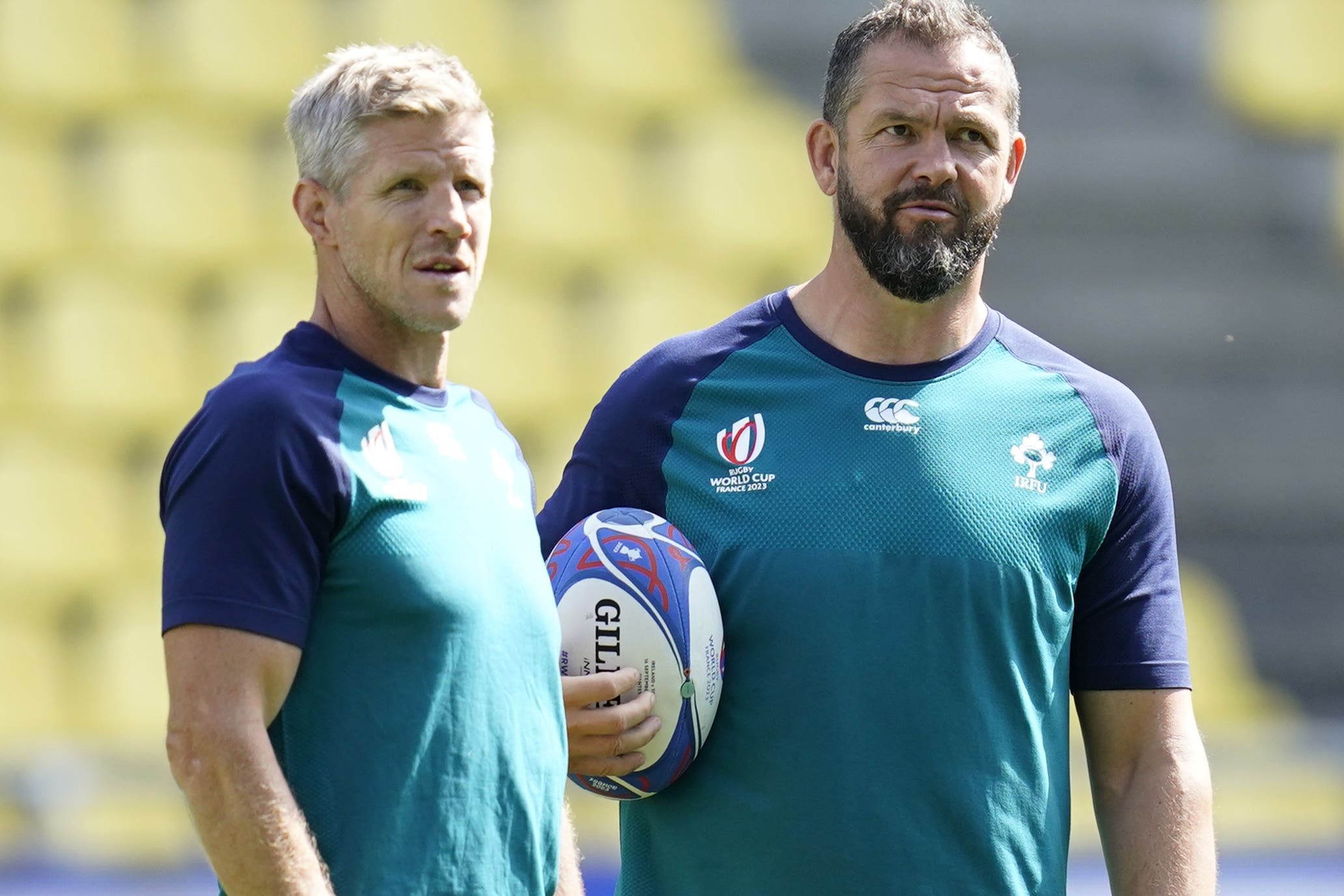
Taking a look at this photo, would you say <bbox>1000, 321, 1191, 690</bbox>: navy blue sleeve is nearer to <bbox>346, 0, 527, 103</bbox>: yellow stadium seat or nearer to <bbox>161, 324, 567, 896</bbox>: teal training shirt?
<bbox>161, 324, 567, 896</bbox>: teal training shirt

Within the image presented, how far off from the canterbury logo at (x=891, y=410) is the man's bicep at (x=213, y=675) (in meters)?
1.14

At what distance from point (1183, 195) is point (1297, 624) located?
2.22 metres

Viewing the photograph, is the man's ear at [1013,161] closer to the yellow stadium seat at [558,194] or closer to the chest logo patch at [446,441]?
the chest logo patch at [446,441]

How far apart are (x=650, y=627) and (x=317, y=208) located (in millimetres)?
909

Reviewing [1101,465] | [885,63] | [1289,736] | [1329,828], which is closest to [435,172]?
[885,63]

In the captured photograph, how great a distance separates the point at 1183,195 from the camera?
8656mm

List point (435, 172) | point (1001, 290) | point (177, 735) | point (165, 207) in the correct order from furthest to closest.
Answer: point (1001, 290), point (165, 207), point (435, 172), point (177, 735)

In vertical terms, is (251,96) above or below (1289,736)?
above

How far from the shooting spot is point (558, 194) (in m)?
8.10

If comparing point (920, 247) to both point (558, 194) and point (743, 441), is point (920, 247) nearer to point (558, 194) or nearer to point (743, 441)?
point (743, 441)

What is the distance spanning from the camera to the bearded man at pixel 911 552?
114 inches

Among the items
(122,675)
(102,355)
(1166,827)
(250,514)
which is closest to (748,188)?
(102,355)

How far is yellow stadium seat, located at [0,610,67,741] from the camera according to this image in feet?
22.2

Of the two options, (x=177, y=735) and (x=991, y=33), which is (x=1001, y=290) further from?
(x=177, y=735)
